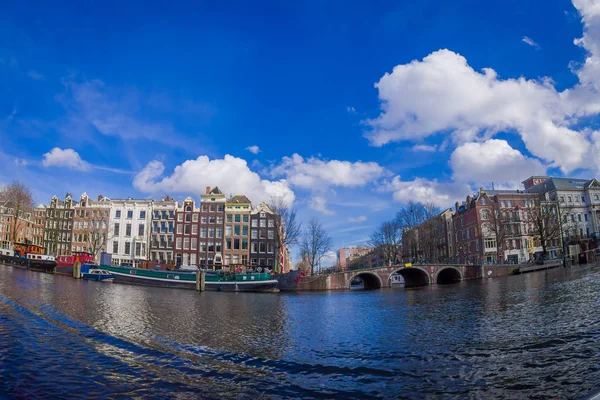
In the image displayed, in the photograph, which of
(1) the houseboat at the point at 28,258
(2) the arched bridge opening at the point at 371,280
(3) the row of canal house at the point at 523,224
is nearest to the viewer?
(1) the houseboat at the point at 28,258

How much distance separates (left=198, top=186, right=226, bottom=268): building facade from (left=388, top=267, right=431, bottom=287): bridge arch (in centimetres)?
3648

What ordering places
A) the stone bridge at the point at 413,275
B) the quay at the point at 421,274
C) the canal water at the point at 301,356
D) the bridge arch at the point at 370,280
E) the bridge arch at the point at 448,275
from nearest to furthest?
the canal water at the point at 301,356, the quay at the point at 421,274, the stone bridge at the point at 413,275, the bridge arch at the point at 370,280, the bridge arch at the point at 448,275

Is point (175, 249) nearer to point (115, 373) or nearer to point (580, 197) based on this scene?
point (115, 373)

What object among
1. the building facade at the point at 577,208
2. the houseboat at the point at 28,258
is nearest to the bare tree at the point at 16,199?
the houseboat at the point at 28,258

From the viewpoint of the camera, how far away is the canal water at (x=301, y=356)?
28.8 ft

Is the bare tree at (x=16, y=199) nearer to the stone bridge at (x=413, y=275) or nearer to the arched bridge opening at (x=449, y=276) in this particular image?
the stone bridge at (x=413, y=275)

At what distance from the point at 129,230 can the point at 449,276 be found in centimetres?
6910

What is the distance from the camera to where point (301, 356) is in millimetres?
12469

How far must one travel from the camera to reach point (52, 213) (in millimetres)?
87188

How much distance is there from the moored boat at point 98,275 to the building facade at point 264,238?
29.9m

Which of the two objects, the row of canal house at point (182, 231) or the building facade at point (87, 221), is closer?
the row of canal house at point (182, 231)

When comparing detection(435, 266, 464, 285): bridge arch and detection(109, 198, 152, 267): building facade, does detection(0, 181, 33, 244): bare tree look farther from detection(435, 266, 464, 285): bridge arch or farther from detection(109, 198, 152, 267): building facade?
detection(435, 266, 464, 285): bridge arch

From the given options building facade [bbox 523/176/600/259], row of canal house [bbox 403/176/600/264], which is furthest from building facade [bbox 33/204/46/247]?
building facade [bbox 523/176/600/259]

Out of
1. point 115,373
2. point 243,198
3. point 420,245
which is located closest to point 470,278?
point 420,245
